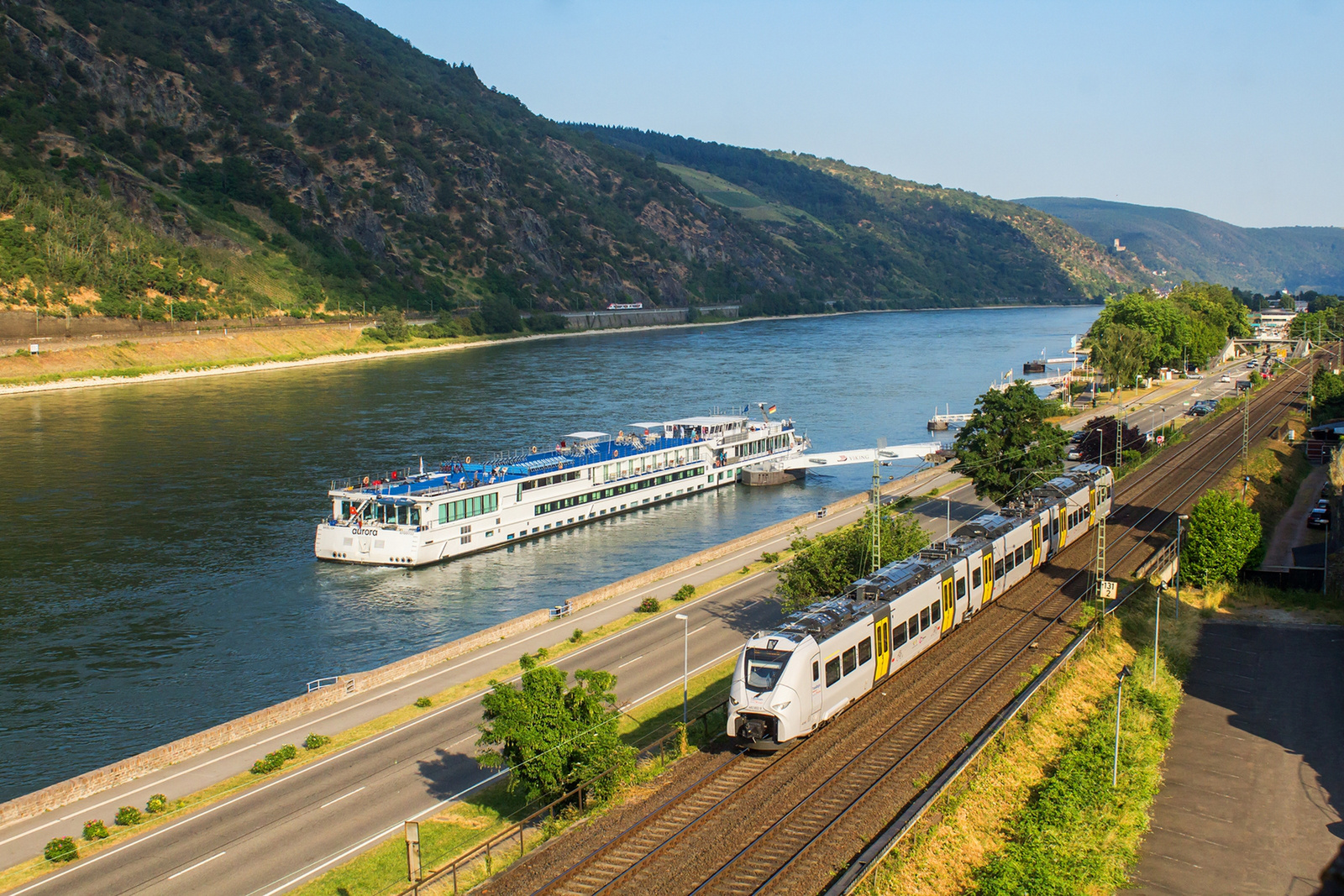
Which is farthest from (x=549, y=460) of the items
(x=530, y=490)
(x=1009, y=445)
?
(x=1009, y=445)

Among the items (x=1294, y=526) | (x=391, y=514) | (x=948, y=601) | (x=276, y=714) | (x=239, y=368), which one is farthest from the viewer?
(x=239, y=368)

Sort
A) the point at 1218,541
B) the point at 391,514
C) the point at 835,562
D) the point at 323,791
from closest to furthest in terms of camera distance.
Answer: the point at 323,791 < the point at 835,562 < the point at 1218,541 < the point at 391,514

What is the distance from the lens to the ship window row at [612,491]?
224ft

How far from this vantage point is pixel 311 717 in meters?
32.6

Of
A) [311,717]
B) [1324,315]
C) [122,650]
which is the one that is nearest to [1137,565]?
[311,717]

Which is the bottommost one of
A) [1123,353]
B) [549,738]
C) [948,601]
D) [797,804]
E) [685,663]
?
[685,663]

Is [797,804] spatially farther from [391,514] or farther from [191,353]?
[191,353]

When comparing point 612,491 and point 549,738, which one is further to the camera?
point 612,491

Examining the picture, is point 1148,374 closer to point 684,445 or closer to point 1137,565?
point 684,445

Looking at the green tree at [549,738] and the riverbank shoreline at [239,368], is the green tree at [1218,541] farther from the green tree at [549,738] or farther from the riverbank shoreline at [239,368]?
the riverbank shoreline at [239,368]

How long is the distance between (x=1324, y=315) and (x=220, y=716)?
206577mm

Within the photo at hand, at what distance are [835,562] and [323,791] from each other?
745 inches

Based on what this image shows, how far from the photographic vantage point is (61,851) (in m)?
23.7

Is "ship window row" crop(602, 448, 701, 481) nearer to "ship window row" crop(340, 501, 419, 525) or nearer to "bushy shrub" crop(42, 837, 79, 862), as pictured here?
"ship window row" crop(340, 501, 419, 525)
